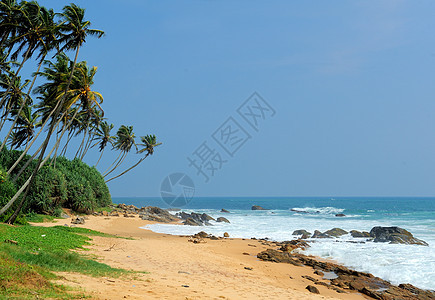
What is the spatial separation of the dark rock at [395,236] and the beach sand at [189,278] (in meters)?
13.0

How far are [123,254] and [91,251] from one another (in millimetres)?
1294

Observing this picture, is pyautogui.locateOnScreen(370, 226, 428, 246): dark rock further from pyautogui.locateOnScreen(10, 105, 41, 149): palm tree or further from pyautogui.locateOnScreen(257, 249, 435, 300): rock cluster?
pyautogui.locateOnScreen(10, 105, 41, 149): palm tree

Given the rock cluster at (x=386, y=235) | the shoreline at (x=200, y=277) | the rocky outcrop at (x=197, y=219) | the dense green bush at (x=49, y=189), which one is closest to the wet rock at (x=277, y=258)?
the shoreline at (x=200, y=277)

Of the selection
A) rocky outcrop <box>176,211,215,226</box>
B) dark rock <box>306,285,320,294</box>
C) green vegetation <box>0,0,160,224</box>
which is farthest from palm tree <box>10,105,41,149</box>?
dark rock <box>306,285,320,294</box>

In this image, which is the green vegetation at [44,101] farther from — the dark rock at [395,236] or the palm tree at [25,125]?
the dark rock at [395,236]

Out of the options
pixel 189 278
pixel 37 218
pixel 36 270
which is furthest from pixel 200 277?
pixel 37 218

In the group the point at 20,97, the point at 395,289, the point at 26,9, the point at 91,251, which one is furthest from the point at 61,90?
the point at 395,289

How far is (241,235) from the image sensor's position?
97.2ft

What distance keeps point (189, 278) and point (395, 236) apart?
813 inches

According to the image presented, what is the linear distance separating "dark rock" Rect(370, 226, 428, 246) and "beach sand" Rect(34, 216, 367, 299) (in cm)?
1298

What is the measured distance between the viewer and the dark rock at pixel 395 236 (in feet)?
78.4

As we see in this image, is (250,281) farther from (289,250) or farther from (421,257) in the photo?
(421,257)

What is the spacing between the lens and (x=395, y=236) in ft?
82.2

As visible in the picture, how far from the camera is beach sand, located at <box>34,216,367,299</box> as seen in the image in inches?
316
